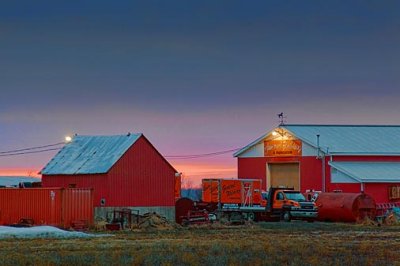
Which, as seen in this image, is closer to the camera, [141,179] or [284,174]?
[141,179]

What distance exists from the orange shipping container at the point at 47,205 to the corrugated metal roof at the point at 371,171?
26.4 m

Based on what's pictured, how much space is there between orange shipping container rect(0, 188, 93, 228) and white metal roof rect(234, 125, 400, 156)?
92.3ft

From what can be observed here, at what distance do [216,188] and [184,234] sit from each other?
2094 cm

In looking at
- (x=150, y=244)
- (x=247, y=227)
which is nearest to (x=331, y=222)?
(x=247, y=227)

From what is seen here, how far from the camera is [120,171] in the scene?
49281 mm

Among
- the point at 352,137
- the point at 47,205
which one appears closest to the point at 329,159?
the point at 352,137

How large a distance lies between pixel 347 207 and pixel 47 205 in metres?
19.5

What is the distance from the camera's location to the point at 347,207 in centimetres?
5475

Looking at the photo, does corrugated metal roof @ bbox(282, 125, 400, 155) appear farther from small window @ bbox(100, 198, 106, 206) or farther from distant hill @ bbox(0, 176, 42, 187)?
small window @ bbox(100, 198, 106, 206)

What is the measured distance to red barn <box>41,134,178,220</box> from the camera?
48781 mm

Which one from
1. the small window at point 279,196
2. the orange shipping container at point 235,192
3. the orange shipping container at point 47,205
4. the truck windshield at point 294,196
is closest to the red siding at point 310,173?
the orange shipping container at point 235,192

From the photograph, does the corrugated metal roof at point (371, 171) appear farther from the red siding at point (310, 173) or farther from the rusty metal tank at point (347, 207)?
the rusty metal tank at point (347, 207)

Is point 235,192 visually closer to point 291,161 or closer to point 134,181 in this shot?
point 134,181

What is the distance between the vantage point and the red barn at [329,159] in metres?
66.1
